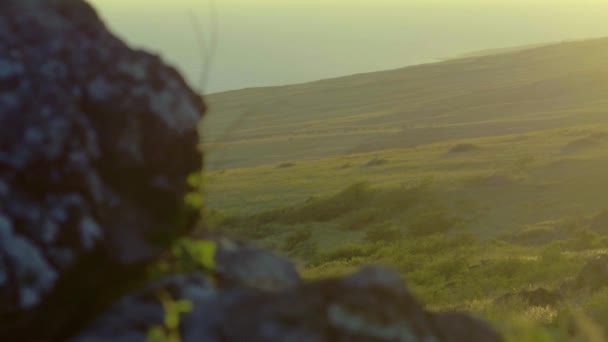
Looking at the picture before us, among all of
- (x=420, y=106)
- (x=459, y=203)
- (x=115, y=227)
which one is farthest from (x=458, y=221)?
(x=420, y=106)

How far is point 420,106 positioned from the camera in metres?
101

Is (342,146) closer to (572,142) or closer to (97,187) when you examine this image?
(572,142)

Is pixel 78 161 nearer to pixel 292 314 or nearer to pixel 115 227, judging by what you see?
pixel 115 227

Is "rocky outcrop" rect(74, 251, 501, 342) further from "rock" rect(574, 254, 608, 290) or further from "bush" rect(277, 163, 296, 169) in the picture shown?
"bush" rect(277, 163, 296, 169)

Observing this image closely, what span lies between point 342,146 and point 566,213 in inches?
1786

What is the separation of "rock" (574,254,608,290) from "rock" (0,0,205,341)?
11.5 meters

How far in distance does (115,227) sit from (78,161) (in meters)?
0.40

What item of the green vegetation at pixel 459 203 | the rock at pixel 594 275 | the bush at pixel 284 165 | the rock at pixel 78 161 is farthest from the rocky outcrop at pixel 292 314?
the bush at pixel 284 165

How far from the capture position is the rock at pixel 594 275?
1488 centimetres

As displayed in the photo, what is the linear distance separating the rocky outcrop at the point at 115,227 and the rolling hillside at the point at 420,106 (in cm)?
2704

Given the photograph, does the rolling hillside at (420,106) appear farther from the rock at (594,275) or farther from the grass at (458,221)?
the rock at (594,275)

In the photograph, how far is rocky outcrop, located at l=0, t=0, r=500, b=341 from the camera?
162 inches

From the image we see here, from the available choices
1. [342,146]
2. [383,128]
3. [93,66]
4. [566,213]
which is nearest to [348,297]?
[93,66]

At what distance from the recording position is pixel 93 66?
15.5 feet
